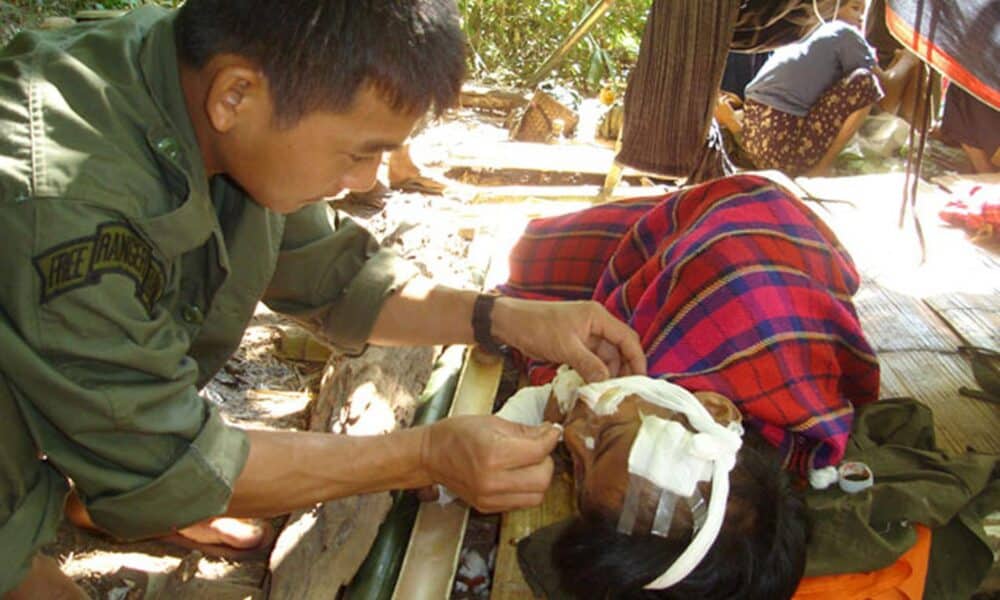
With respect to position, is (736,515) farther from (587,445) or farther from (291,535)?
(291,535)

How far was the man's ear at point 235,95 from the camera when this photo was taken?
1.45 meters

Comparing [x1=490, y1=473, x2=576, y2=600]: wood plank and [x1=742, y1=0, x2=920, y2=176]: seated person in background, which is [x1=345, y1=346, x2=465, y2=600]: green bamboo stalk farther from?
[x1=742, y1=0, x2=920, y2=176]: seated person in background

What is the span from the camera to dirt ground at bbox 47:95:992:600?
248cm

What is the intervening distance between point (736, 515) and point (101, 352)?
4.30ft

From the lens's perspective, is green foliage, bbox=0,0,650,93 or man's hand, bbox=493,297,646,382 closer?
man's hand, bbox=493,297,646,382

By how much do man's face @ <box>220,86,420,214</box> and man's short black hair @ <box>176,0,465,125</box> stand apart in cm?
3

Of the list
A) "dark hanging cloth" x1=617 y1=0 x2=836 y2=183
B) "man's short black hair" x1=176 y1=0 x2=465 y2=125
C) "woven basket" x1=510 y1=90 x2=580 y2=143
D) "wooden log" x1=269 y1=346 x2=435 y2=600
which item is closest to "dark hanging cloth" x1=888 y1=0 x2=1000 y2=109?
"dark hanging cloth" x1=617 y1=0 x2=836 y2=183

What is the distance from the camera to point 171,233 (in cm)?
153

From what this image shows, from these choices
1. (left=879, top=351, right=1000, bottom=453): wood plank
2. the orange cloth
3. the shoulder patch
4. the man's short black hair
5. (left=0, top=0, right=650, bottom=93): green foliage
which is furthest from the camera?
(left=0, top=0, right=650, bottom=93): green foliage

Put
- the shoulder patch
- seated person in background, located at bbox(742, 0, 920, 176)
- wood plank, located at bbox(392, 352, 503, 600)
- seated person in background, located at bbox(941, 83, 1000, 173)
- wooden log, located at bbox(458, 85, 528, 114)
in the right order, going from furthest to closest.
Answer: wooden log, located at bbox(458, 85, 528, 114) < seated person in background, located at bbox(742, 0, 920, 176) < seated person in background, located at bbox(941, 83, 1000, 173) < wood plank, located at bbox(392, 352, 503, 600) < the shoulder patch

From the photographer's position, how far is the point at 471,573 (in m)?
2.25

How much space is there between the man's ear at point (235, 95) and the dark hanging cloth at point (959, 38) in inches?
70.4

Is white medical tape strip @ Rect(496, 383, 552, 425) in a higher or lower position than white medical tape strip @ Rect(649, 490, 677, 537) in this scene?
lower

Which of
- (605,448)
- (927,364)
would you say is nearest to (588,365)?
(605,448)
